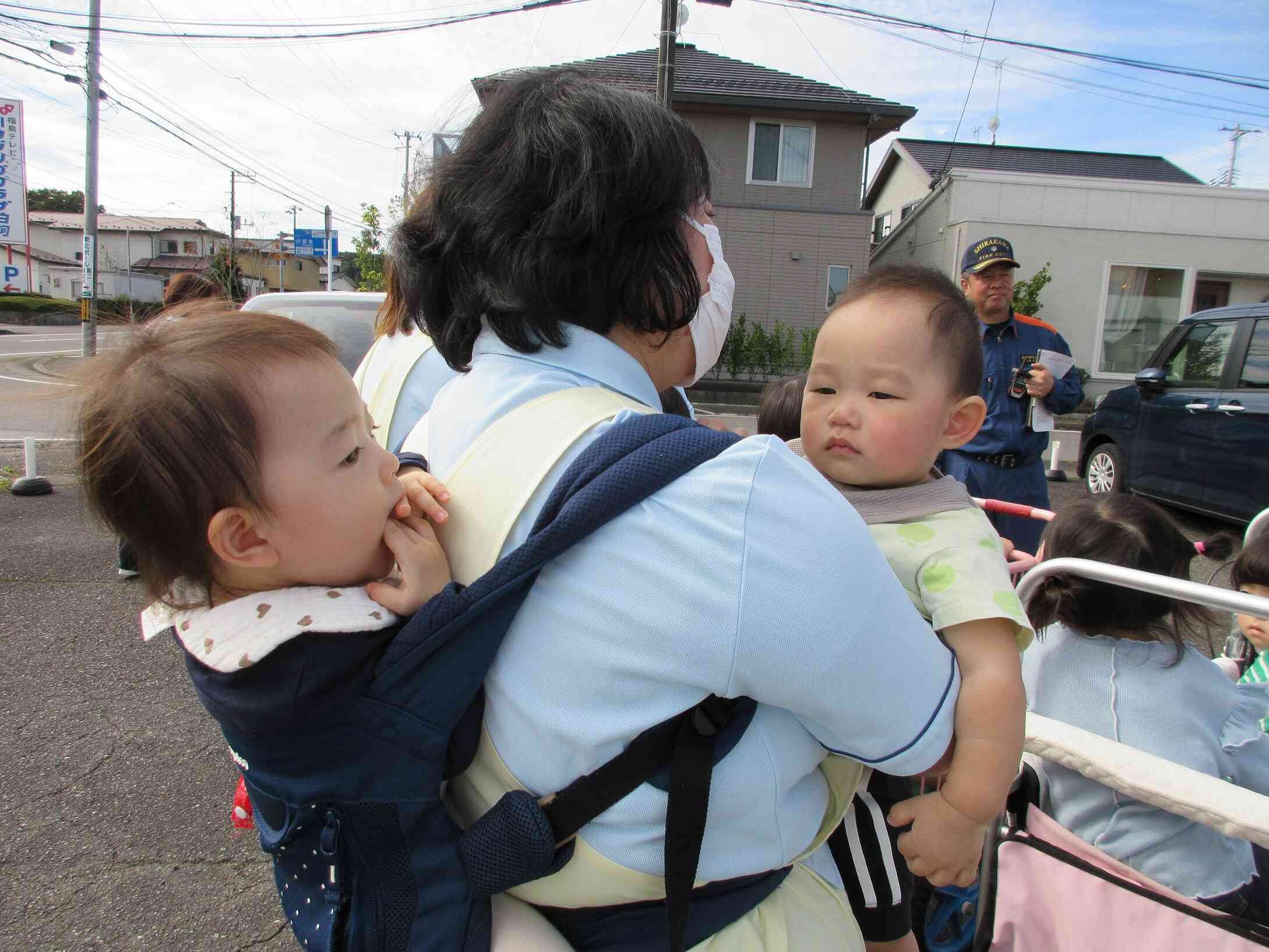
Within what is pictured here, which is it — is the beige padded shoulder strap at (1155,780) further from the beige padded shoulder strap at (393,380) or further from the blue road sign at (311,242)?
the blue road sign at (311,242)

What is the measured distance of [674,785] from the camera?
2.63 feet

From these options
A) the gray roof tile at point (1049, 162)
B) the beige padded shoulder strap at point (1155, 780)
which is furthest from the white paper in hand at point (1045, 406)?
the gray roof tile at point (1049, 162)

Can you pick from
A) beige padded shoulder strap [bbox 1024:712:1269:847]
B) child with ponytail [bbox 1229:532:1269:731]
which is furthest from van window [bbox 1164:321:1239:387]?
beige padded shoulder strap [bbox 1024:712:1269:847]

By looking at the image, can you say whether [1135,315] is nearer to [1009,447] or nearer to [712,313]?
[1009,447]

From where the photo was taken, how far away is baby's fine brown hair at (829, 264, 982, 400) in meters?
1.33

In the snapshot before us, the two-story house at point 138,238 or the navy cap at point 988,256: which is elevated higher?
the two-story house at point 138,238

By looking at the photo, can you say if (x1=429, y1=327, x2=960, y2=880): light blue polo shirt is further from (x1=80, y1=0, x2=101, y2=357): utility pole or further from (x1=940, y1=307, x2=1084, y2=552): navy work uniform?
(x1=80, y1=0, x2=101, y2=357): utility pole

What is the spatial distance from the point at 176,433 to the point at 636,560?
484mm

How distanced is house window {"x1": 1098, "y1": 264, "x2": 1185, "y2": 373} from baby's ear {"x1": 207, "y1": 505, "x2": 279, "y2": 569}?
58.3 feet

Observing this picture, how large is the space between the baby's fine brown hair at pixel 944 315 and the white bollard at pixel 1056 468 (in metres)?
8.80

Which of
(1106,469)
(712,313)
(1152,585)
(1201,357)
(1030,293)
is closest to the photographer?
(712,313)

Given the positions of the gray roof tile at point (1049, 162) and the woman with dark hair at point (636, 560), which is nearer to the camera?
the woman with dark hair at point (636, 560)

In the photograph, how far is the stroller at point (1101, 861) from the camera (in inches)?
49.4

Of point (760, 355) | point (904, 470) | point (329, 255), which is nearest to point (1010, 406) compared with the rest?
→ point (904, 470)
